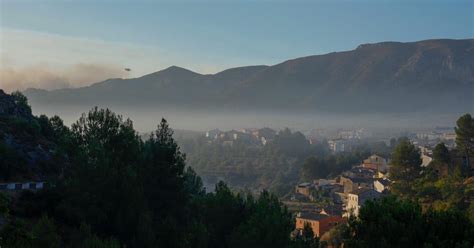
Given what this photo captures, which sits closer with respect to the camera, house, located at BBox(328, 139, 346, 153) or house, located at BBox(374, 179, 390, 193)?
house, located at BBox(374, 179, 390, 193)

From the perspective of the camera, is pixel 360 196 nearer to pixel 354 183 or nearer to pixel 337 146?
pixel 354 183

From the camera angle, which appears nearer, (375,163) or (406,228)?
(406,228)

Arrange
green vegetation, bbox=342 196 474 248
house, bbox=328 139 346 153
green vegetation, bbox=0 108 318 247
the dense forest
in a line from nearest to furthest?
green vegetation, bbox=342 196 474 248, the dense forest, green vegetation, bbox=0 108 318 247, house, bbox=328 139 346 153

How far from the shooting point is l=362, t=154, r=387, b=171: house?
69.6 meters

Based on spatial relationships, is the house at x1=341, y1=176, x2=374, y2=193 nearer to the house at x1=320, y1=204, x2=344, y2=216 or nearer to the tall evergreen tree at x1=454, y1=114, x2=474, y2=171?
the house at x1=320, y1=204, x2=344, y2=216

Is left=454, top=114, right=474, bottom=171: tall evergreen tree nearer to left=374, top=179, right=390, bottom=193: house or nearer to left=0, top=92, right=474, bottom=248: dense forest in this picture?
left=374, top=179, right=390, bottom=193: house

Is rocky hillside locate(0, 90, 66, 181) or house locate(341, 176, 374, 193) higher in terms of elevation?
rocky hillside locate(0, 90, 66, 181)

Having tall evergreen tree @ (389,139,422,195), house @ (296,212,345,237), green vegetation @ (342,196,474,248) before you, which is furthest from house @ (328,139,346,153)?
green vegetation @ (342,196,474,248)

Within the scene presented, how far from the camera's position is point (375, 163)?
7150cm

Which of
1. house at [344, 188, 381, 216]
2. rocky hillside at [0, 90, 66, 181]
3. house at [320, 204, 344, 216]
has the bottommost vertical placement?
house at [320, 204, 344, 216]

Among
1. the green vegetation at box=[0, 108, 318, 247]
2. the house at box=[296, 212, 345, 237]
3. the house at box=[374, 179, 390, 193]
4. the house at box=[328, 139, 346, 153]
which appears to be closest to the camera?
the green vegetation at box=[0, 108, 318, 247]

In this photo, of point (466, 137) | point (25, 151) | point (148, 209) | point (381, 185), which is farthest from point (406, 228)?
point (381, 185)

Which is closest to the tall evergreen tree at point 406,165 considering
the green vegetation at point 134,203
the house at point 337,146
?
the green vegetation at point 134,203

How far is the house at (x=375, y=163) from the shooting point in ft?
228
